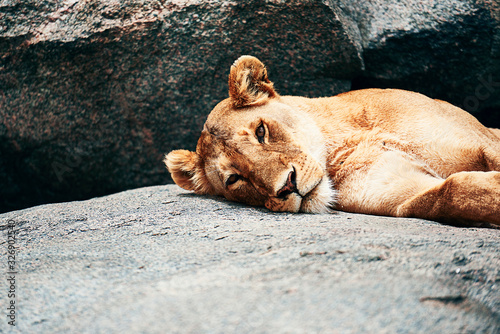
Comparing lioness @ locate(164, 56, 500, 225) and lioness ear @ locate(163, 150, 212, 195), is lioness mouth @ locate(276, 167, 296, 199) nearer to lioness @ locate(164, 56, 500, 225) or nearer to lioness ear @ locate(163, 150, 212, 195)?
lioness @ locate(164, 56, 500, 225)

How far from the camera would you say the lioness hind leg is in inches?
107

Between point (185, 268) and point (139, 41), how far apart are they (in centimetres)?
322

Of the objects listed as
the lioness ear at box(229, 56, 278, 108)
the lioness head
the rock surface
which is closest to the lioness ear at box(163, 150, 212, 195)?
the lioness head

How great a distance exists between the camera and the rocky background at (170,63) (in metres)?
4.64

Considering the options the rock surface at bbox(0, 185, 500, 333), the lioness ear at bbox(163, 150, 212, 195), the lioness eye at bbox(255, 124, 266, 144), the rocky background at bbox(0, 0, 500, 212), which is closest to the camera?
the rock surface at bbox(0, 185, 500, 333)

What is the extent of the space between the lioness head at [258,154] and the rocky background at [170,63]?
1.03 metres

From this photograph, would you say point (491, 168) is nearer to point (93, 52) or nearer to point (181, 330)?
point (181, 330)

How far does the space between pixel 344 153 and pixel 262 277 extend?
195 centimetres

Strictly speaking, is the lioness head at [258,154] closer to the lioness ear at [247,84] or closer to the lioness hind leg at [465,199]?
the lioness ear at [247,84]

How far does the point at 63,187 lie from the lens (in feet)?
17.6

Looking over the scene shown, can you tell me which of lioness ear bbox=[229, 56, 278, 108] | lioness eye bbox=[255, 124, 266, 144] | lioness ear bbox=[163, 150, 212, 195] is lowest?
lioness ear bbox=[163, 150, 212, 195]

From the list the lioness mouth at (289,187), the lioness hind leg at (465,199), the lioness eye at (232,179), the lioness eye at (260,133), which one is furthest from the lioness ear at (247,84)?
the lioness hind leg at (465,199)

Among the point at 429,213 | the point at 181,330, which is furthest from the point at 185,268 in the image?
the point at 429,213

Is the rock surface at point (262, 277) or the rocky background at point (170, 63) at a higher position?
the rocky background at point (170, 63)
